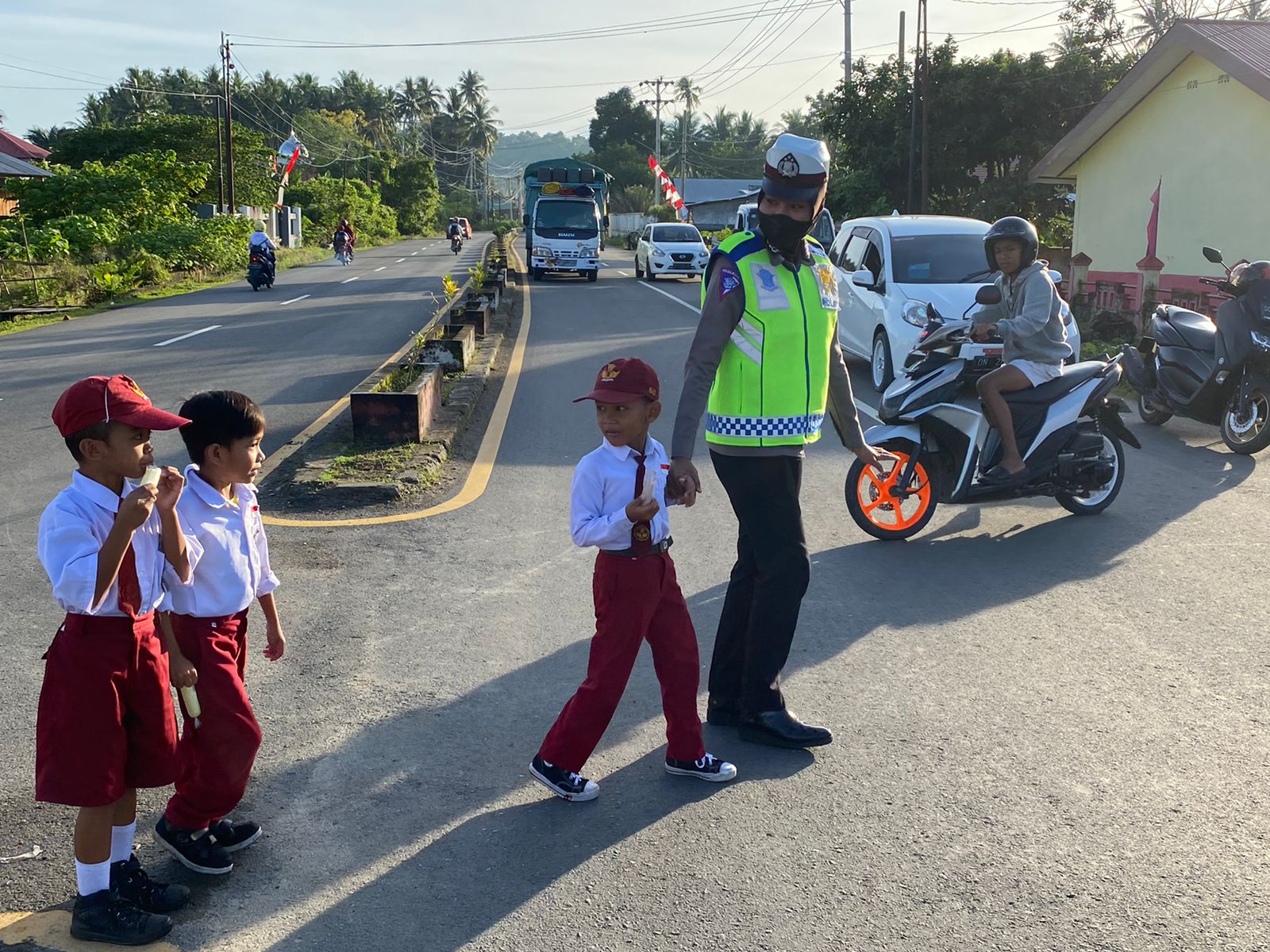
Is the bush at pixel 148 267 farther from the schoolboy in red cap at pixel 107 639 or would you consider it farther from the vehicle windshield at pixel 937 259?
the schoolboy in red cap at pixel 107 639

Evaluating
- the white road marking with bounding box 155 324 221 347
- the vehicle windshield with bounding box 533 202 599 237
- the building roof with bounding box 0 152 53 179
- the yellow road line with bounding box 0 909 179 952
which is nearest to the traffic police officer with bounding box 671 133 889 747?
the yellow road line with bounding box 0 909 179 952

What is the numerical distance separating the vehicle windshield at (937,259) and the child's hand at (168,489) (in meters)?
10.1

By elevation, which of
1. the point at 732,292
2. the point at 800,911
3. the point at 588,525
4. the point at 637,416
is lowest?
the point at 800,911

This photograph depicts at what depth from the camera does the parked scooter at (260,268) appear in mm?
27234

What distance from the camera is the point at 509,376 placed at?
509 inches

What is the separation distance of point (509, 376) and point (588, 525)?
9767 millimetres

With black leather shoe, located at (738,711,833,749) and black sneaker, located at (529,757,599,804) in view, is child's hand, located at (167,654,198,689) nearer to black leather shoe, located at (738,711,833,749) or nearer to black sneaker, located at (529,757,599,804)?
black sneaker, located at (529,757,599,804)

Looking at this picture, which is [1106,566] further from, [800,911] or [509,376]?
[509,376]

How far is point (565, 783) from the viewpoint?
11.6 ft

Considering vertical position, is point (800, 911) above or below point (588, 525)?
below

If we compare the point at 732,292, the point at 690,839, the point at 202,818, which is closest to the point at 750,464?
the point at 732,292

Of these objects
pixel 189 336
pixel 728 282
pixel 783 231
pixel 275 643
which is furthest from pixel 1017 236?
pixel 189 336

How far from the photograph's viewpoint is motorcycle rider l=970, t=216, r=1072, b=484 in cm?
636

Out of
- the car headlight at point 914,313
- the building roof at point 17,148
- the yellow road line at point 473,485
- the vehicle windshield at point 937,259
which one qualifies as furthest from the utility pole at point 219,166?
the car headlight at point 914,313
